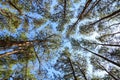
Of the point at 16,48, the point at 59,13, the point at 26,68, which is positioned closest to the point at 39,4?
the point at 59,13

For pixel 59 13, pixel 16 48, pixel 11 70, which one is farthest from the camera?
pixel 59 13

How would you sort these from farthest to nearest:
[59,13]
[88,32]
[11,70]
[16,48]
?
1. [88,32]
2. [59,13]
3. [11,70]
4. [16,48]

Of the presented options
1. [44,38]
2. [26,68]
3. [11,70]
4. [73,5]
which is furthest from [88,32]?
[11,70]

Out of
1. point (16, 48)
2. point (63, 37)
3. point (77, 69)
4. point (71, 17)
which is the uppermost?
point (71, 17)

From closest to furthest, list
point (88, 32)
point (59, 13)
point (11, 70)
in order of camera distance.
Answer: point (11, 70) < point (59, 13) < point (88, 32)

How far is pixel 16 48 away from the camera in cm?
1415

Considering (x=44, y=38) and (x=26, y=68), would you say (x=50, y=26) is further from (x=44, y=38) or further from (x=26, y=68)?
(x=26, y=68)

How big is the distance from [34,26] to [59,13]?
246 cm

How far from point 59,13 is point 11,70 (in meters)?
6.26

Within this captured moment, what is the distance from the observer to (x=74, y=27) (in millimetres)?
18156

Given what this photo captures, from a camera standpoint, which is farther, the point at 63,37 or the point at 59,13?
the point at 63,37

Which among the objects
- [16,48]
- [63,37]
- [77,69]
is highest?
[63,37]

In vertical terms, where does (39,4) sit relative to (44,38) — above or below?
above

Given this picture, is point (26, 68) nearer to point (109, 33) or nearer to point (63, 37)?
point (63, 37)
